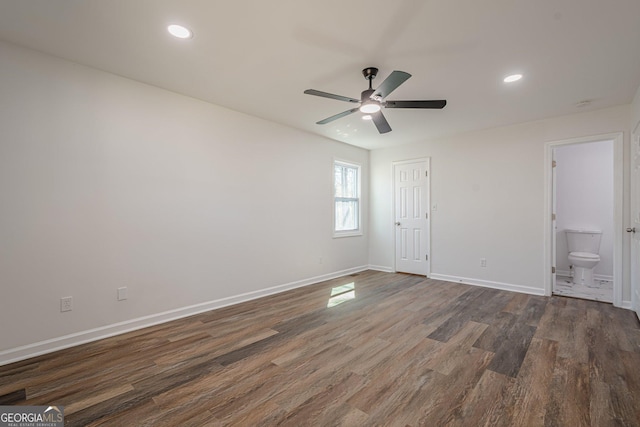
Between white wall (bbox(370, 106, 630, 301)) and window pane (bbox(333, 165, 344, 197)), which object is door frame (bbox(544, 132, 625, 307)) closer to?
white wall (bbox(370, 106, 630, 301))

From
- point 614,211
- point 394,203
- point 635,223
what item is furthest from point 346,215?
point 635,223

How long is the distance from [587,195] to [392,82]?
5.08 m

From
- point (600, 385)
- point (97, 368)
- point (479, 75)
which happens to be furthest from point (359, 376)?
point (479, 75)

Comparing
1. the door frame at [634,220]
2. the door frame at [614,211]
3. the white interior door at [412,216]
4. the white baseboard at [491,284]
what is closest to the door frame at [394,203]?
the white interior door at [412,216]

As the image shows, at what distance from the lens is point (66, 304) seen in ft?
8.57

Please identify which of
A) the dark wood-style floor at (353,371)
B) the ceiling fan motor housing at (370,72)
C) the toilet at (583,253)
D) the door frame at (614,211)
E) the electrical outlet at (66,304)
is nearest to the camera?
the dark wood-style floor at (353,371)

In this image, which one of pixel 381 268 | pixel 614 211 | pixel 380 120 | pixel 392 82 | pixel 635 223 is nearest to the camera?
pixel 392 82

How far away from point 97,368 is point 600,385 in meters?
3.74

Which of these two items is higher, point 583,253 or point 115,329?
point 583,253

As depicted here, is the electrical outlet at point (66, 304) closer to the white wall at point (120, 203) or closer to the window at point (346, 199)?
the white wall at point (120, 203)

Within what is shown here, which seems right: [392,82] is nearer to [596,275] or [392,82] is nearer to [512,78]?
[512,78]

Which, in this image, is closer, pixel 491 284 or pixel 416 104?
pixel 416 104

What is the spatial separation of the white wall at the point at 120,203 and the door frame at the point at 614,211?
3865mm

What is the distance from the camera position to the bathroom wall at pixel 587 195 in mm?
4914
